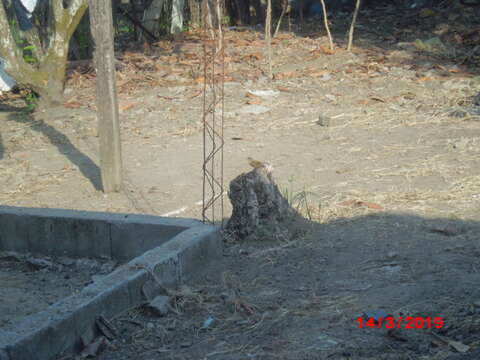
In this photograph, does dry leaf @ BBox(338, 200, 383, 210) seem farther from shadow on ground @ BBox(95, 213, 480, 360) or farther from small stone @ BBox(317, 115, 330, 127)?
small stone @ BBox(317, 115, 330, 127)

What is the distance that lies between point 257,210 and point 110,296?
1597mm

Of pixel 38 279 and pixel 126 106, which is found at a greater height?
pixel 126 106

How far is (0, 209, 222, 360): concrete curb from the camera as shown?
2779 millimetres

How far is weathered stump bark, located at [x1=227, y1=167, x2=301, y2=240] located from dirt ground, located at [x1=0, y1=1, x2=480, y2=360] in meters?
0.13

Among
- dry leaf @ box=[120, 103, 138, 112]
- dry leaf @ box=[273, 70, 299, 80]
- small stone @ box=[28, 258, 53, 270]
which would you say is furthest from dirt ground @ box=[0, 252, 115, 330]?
dry leaf @ box=[273, 70, 299, 80]

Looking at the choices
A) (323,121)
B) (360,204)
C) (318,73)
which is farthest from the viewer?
(318,73)

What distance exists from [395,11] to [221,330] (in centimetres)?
1342

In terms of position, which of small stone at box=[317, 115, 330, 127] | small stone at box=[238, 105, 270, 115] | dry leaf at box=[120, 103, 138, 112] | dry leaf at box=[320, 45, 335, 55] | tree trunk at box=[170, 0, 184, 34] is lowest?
small stone at box=[317, 115, 330, 127]

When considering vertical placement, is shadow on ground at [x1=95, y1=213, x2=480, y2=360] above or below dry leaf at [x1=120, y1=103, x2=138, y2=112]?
below

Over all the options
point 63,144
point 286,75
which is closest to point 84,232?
point 63,144

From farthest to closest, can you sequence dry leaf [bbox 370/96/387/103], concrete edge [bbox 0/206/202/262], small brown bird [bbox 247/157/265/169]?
dry leaf [bbox 370/96/387/103] → small brown bird [bbox 247/157/265/169] → concrete edge [bbox 0/206/202/262]

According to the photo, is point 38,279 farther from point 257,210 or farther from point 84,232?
point 257,210

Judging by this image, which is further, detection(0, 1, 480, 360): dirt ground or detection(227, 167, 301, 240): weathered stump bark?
detection(227, 167, 301, 240): weathered stump bark
